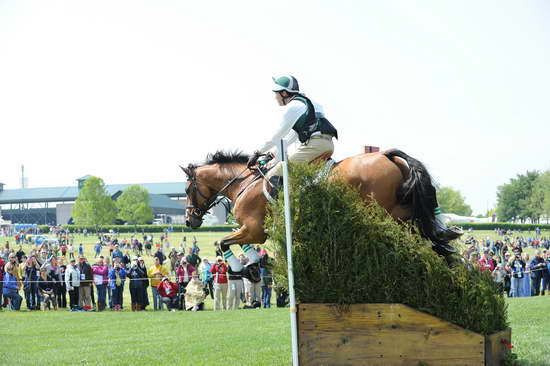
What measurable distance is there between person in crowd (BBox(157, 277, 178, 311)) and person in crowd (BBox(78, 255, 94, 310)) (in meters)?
2.67

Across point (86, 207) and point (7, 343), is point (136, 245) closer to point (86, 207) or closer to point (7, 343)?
point (7, 343)

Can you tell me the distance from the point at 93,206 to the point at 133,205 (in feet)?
24.0

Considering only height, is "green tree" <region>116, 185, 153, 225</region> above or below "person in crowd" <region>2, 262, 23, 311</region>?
above

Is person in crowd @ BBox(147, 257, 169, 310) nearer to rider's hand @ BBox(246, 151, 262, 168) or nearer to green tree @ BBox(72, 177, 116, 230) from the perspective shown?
rider's hand @ BBox(246, 151, 262, 168)

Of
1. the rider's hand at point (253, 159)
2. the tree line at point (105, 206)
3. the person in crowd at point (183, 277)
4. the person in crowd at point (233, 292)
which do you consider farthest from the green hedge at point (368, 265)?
the tree line at point (105, 206)

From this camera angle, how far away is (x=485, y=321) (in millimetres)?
5746

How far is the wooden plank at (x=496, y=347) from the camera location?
5688 millimetres

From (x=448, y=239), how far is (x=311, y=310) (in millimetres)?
1713

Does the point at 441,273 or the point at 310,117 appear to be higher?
the point at 310,117

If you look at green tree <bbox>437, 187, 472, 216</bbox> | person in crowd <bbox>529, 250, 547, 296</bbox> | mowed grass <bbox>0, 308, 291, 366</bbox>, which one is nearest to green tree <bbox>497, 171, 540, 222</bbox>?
green tree <bbox>437, 187, 472, 216</bbox>

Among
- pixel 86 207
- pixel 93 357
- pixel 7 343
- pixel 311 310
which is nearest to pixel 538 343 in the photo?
pixel 311 310

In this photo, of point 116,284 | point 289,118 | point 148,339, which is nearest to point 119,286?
point 116,284

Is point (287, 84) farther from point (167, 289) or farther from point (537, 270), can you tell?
point (537, 270)

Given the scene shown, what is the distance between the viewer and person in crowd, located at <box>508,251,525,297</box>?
2303cm
